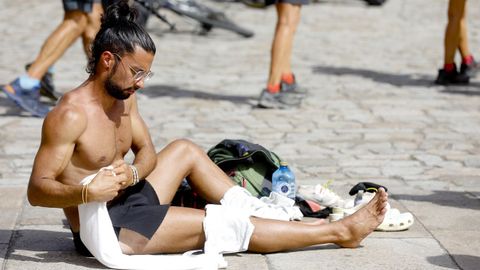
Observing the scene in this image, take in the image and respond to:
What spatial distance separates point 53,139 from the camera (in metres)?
4.16

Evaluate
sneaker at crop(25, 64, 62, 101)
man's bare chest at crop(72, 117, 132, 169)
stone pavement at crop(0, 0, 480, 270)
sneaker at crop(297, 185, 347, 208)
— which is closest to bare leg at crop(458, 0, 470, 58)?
stone pavement at crop(0, 0, 480, 270)

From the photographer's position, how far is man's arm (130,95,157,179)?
15.1 feet

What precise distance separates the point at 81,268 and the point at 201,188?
84 cm

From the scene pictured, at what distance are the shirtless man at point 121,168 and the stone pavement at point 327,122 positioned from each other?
12 centimetres

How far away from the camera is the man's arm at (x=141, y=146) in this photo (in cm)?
460

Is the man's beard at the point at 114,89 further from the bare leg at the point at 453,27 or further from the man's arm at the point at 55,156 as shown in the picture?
the bare leg at the point at 453,27

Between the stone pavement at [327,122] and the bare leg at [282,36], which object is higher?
the bare leg at [282,36]

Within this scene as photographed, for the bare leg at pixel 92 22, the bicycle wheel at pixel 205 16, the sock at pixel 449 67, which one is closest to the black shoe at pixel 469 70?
the sock at pixel 449 67

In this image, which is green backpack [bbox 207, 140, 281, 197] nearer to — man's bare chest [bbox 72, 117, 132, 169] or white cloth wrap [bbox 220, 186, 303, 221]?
white cloth wrap [bbox 220, 186, 303, 221]

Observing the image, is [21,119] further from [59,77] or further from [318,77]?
[318,77]

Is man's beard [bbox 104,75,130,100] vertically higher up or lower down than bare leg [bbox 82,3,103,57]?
higher up

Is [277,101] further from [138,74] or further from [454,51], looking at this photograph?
[138,74]

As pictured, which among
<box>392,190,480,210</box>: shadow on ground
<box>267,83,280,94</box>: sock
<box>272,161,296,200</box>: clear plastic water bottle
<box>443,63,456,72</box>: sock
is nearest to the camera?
<box>272,161,296,200</box>: clear plastic water bottle

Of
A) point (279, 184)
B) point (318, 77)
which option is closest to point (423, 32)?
point (318, 77)
